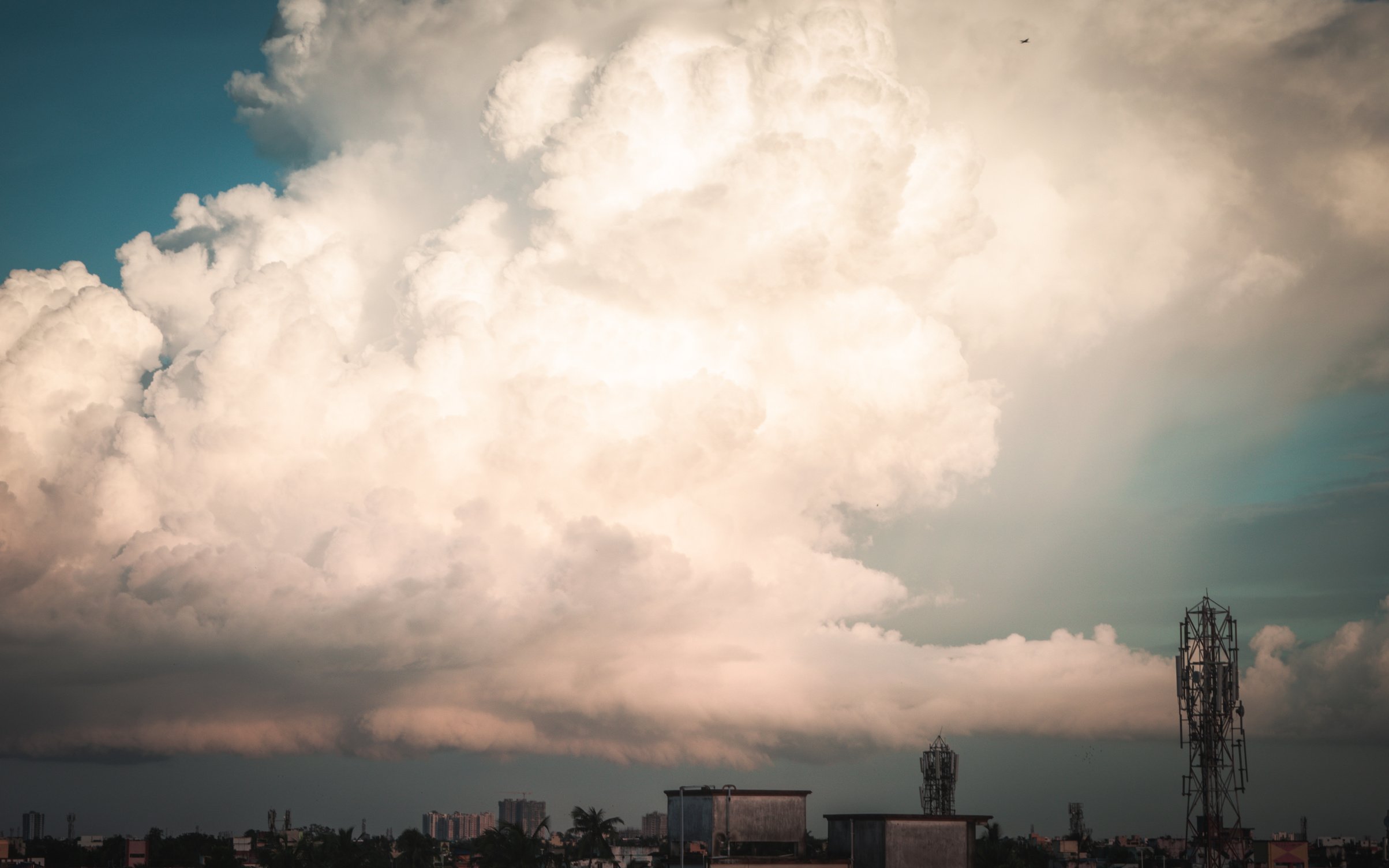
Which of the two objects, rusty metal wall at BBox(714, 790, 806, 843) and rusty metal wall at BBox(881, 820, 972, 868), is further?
rusty metal wall at BBox(714, 790, 806, 843)

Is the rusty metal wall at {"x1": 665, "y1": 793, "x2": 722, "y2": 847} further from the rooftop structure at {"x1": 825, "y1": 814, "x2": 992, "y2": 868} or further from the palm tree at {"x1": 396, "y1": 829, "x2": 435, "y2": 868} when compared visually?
the palm tree at {"x1": 396, "y1": 829, "x2": 435, "y2": 868}

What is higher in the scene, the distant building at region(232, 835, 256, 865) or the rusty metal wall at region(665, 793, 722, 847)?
the rusty metal wall at region(665, 793, 722, 847)

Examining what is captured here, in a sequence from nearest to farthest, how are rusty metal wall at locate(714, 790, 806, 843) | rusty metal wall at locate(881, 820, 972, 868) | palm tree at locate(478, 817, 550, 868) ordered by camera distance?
rusty metal wall at locate(881, 820, 972, 868), rusty metal wall at locate(714, 790, 806, 843), palm tree at locate(478, 817, 550, 868)

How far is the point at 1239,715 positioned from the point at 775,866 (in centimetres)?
3769

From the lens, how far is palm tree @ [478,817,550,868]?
12362 centimetres

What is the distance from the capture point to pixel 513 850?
407ft

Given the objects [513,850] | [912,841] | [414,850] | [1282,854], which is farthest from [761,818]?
[1282,854]

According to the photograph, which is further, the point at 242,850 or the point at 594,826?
the point at 242,850

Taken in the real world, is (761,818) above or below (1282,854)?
above

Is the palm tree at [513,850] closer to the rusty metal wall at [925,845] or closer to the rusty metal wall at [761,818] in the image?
the rusty metal wall at [761,818]

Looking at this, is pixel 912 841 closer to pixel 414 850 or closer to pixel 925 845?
pixel 925 845

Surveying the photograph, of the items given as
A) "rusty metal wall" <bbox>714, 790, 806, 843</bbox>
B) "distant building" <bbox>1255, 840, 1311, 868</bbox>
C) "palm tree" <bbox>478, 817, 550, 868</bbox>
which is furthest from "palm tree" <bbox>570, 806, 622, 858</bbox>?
"distant building" <bbox>1255, 840, 1311, 868</bbox>

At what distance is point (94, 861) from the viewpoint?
196 m

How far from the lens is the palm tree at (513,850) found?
4867 inches
